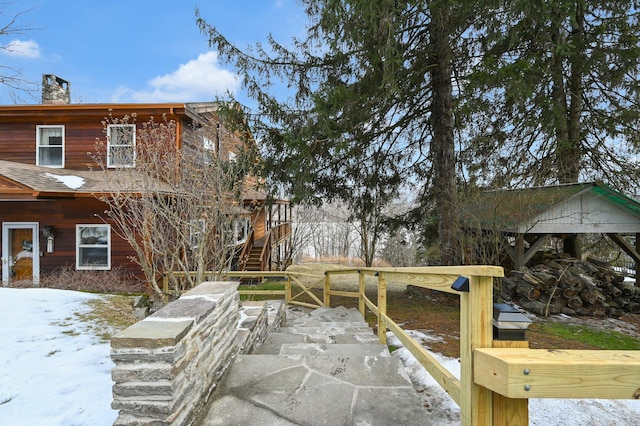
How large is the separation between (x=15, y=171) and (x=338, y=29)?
8.96m

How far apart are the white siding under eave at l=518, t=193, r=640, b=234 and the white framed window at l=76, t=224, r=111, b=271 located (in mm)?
11175

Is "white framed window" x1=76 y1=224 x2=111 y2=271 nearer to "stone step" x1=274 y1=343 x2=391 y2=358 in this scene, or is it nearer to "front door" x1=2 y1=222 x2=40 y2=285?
"front door" x1=2 y1=222 x2=40 y2=285

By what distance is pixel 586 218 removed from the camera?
7.15 m

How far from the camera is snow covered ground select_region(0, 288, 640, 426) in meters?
2.45

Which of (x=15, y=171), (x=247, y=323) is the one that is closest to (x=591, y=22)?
(x=247, y=323)

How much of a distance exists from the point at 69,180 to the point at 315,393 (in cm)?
1007

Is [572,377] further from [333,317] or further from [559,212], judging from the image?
[559,212]

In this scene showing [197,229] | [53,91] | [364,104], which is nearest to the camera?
[197,229]

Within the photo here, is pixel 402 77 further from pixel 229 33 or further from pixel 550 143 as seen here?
pixel 550 143

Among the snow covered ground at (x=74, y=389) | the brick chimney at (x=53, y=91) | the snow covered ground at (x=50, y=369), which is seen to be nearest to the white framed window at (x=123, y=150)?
the snow covered ground at (x=50, y=369)

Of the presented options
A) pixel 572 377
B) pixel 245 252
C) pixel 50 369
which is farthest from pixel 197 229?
A: pixel 245 252

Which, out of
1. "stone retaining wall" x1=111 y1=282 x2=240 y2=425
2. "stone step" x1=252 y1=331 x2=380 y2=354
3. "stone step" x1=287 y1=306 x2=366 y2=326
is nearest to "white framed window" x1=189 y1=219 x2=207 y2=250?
"stone step" x1=252 y1=331 x2=380 y2=354

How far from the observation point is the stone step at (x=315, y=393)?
2.00 m

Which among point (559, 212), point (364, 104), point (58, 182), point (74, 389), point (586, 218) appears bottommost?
point (74, 389)
